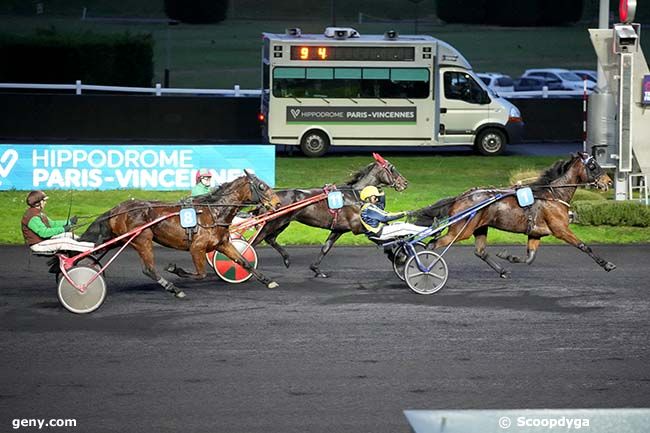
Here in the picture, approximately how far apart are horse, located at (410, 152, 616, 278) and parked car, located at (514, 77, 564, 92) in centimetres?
2742

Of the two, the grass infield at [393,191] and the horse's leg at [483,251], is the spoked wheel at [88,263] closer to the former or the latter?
the grass infield at [393,191]

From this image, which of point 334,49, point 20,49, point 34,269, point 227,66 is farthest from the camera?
point 227,66

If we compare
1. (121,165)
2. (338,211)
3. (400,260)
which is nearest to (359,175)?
(338,211)

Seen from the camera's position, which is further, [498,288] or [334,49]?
[334,49]

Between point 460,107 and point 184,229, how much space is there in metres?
16.0

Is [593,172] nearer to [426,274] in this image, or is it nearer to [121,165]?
[426,274]

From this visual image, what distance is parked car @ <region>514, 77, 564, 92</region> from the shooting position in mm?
41406

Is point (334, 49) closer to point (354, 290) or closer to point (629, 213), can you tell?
point (629, 213)

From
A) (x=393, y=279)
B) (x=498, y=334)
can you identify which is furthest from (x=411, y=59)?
(x=498, y=334)

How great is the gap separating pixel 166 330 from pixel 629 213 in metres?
9.39

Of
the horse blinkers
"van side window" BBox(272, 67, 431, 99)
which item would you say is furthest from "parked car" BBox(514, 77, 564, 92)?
the horse blinkers

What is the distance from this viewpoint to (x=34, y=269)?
1513 cm

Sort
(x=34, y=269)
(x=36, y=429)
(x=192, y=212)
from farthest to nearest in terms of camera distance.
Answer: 1. (x=34, y=269)
2. (x=192, y=212)
3. (x=36, y=429)

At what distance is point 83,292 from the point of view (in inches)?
480
